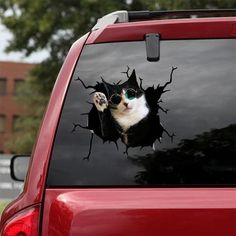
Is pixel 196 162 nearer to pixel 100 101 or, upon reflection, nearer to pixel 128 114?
pixel 128 114

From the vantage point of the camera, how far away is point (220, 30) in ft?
8.07

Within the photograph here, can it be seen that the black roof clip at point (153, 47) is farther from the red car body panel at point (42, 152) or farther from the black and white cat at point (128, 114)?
the red car body panel at point (42, 152)

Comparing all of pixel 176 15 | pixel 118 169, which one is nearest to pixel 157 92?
pixel 118 169

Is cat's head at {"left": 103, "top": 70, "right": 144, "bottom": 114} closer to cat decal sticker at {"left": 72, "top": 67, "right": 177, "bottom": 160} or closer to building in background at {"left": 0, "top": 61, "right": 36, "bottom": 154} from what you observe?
cat decal sticker at {"left": 72, "top": 67, "right": 177, "bottom": 160}

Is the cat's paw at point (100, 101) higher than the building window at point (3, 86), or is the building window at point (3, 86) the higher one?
the cat's paw at point (100, 101)

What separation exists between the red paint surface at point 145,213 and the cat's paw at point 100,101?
0.35 metres

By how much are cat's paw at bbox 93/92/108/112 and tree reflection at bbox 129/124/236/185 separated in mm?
255

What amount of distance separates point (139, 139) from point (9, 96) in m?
66.9

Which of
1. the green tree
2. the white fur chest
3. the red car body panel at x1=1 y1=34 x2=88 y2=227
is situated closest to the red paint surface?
the red car body panel at x1=1 y1=34 x2=88 y2=227

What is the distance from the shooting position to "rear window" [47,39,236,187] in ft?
7.48

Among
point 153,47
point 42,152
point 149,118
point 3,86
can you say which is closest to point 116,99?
point 149,118

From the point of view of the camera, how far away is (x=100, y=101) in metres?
2.43

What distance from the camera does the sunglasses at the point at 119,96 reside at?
7.96 feet

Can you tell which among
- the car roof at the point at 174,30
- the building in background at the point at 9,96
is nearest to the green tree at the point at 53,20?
the car roof at the point at 174,30
